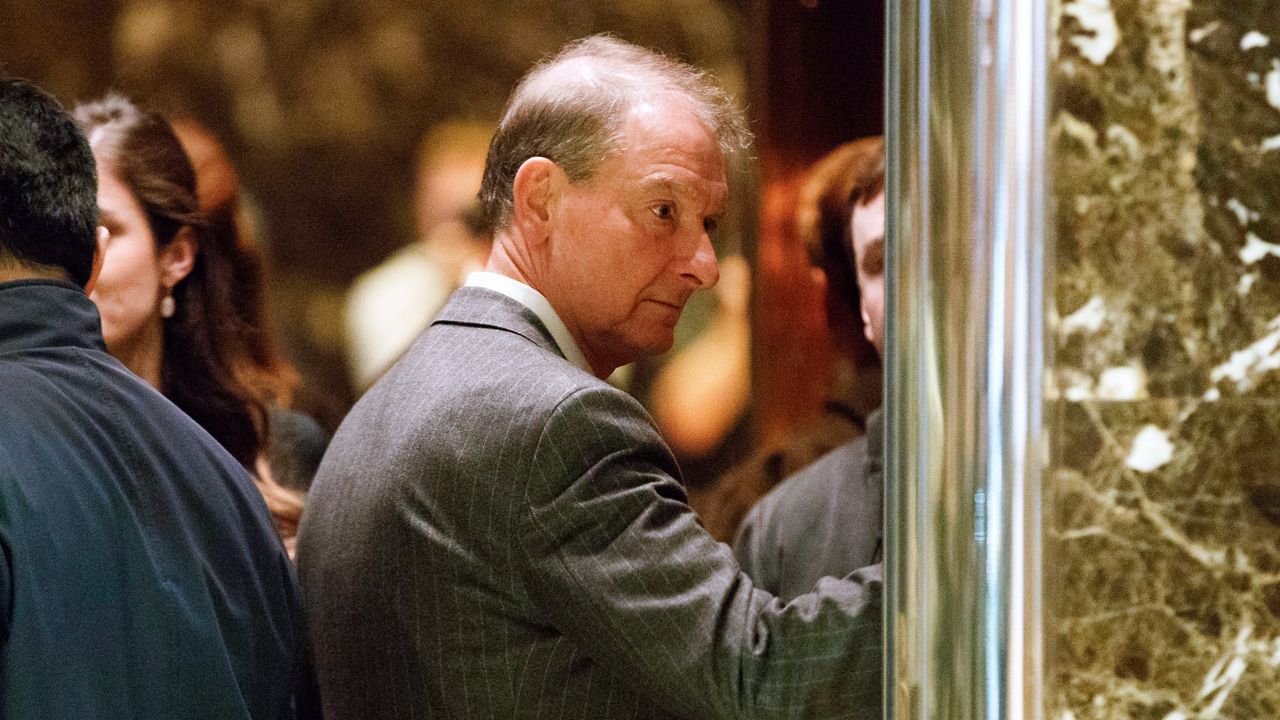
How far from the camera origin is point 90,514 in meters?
1.12

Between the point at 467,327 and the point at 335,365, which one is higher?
the point at 467,327

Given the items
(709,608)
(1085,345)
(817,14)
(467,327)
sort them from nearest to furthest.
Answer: (1085,345) < (709,608) < (467,327) < (817,14)

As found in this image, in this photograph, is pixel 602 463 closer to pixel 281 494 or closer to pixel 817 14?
pixel 281 494

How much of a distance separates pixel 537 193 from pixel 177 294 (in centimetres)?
89

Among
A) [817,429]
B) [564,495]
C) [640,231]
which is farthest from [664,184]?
[817,429]

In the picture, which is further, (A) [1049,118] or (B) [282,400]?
(B) [282,400]

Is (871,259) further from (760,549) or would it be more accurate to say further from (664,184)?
(664,184)

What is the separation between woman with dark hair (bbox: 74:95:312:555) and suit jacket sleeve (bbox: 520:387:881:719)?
105 centimetres

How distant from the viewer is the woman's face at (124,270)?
6.21 feet

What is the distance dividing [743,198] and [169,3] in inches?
46.8

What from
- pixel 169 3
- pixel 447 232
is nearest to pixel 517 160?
pixel 447 232

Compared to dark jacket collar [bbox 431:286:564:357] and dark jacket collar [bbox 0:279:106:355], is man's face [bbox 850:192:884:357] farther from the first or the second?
dark jacket collar [bbox 0:279:106:355]

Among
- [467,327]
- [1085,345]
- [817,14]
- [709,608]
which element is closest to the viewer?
[1085,345]

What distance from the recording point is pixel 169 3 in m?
2.71
